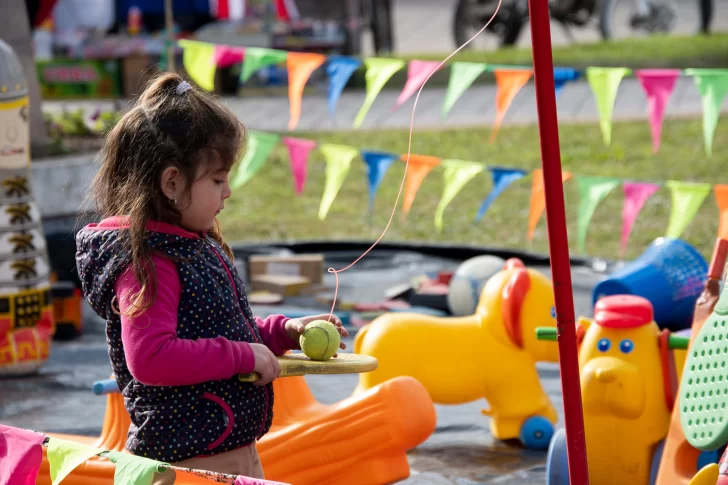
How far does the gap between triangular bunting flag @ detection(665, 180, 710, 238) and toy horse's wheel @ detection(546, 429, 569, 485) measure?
→ 1.48m

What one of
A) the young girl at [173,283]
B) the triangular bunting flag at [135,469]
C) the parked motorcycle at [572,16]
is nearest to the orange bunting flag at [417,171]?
the young girl at [173,283]

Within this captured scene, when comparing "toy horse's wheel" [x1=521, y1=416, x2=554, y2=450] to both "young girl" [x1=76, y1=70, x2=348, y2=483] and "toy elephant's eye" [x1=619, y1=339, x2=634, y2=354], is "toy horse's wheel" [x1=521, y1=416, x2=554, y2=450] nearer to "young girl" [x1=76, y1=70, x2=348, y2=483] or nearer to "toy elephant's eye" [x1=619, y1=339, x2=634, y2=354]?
"toy elephant's eye" [x1=619, y1=339, x2=634, y2=354]

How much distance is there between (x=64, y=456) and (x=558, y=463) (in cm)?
159

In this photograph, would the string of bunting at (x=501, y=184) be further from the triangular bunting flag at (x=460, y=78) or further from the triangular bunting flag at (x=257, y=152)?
the triangular bunting flag at (x=460, y=78)

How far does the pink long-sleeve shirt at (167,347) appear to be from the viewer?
212 centimetres

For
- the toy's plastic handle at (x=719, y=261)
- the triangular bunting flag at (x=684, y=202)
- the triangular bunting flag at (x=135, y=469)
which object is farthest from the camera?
the triangular bunting flag at (x=684, y=202)

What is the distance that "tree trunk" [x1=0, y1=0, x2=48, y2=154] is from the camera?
6.10 meters

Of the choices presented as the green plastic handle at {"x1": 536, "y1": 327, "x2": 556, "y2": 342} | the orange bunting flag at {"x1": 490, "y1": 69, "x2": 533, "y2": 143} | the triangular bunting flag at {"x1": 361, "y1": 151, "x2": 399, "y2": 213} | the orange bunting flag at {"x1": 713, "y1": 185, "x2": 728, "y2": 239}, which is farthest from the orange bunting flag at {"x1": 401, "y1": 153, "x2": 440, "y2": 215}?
the green plastic handle at {"x1": 536, "y1": 327, "x2": 556, "y2": 342}

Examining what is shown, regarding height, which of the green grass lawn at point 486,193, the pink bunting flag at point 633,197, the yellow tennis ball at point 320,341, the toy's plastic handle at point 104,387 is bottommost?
the green grass lawn at point 486,193

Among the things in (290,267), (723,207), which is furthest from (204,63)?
(723,207)

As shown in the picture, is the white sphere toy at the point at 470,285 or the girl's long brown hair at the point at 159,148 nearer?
the girl's long brown hair at the point at 159,148

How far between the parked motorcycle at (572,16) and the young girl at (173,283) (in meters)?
13.7

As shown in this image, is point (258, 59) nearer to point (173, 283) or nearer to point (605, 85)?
point (605, 85)

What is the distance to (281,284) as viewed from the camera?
589 centimetres
